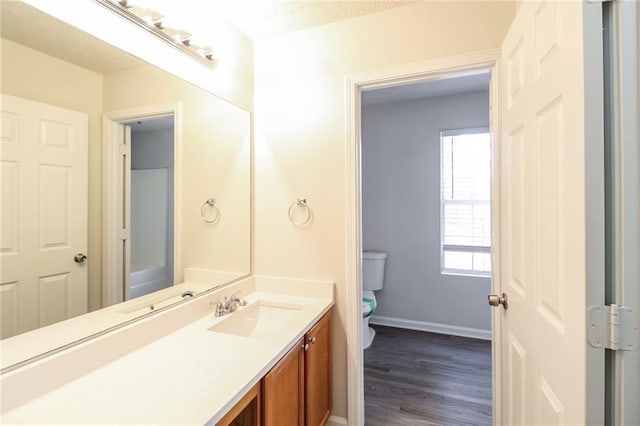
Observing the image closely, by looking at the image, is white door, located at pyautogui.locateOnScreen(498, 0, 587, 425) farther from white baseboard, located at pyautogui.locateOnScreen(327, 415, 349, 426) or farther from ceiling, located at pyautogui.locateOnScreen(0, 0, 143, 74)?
ceiling, located at pyautogui.locateOnScreen(0, 0, 143, 74)

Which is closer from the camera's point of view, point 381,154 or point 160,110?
point 160,110

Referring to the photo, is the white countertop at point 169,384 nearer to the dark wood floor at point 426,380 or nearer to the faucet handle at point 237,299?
the faucet handle at point 237,299

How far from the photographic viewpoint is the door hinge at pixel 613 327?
64 centimetres

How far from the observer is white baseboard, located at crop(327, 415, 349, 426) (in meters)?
1.77

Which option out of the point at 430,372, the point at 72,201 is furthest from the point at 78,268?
the point at 430,372

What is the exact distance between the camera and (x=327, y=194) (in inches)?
71.9

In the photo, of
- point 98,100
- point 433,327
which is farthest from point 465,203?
point 98,100

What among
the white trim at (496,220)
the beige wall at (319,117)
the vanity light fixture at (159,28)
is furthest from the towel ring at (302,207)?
the white trim at (496,220)

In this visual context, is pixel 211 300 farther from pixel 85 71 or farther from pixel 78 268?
pixel 85 71

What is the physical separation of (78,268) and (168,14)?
1.17 m

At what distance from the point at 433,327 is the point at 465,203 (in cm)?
140

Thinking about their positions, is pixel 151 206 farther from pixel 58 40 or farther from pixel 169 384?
pixel 169 384

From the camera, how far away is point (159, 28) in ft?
4.32

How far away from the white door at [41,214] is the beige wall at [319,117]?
1.02 meters
